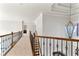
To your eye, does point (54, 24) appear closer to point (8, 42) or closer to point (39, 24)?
point (39, 24)

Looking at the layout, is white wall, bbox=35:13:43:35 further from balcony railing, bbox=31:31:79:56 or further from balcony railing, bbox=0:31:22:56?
balcony railing, bbox=0:31:22:56

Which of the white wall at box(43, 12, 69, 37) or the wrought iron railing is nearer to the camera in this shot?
the white wall at box(43, 12, 69, 37)

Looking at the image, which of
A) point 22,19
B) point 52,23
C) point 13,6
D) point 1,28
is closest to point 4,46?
point 1,28

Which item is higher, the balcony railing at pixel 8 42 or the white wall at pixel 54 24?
the white wall at pixel 54 24

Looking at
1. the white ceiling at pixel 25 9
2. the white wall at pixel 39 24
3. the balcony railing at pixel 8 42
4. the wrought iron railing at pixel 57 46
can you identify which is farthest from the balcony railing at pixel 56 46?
the white ceiling at pixel 25 9

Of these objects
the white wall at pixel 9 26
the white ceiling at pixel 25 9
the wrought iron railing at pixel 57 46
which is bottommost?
the wrought iron railing at pixel 57 46

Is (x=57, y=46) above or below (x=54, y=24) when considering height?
below

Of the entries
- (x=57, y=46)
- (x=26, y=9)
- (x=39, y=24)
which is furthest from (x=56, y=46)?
(x=26, y=9)

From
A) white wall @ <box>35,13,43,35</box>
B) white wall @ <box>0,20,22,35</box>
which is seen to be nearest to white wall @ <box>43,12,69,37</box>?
white wall @ <box>35,13,43,35</box>

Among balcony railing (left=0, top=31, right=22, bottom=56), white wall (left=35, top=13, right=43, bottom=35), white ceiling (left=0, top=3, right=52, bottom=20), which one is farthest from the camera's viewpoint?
balcony railing (left=0, top=31, right=22, bottom=56)

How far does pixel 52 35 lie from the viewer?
2049mm

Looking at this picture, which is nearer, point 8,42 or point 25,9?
point 25,9

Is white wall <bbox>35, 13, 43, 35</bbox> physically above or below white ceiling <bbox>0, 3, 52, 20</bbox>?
below

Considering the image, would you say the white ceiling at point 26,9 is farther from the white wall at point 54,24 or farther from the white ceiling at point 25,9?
the white wall at point 54,24
